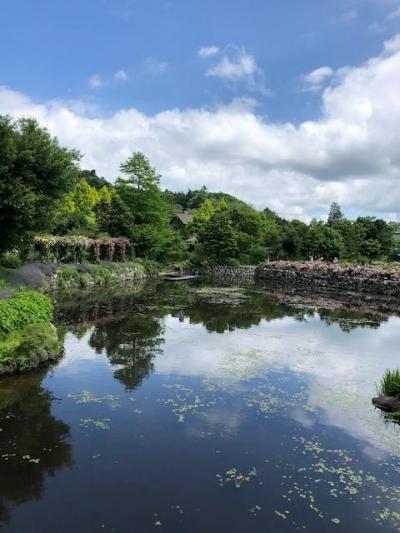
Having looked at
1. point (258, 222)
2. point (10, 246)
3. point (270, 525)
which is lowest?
point (270, 525)

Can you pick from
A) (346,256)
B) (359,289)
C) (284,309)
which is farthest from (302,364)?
(346,256)

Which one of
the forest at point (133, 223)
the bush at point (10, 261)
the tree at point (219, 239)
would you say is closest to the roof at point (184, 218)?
the forest at point (133, 223)

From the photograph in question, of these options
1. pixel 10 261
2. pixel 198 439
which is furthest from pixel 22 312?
pixel 10 261

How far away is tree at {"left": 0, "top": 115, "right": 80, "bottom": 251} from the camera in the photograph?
14.6 m

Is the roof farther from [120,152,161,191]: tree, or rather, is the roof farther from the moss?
the moss

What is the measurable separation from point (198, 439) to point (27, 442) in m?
2.96

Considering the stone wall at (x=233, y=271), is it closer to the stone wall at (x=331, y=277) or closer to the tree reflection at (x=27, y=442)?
the stone wall at (x=331, y=277)

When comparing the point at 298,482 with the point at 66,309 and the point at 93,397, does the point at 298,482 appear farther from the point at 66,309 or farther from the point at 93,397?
the point at 66,309

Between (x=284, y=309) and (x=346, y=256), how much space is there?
3609 cm

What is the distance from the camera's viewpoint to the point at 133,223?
43.9 metres

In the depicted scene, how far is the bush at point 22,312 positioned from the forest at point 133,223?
3.25 meters

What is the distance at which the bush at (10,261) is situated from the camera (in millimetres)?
23834

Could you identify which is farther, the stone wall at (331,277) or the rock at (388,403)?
the stone wall at (331,277)

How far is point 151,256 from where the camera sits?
46.5m
